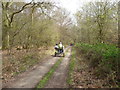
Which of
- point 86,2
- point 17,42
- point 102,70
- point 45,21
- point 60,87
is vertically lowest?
point 60,87

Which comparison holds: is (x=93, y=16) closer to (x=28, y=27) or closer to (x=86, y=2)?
(x=86, y=2)

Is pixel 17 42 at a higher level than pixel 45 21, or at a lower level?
lower

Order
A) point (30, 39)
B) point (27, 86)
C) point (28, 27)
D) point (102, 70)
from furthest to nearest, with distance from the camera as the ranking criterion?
1. point (30, 39)
2. point (28, 27)
3. point (102, 70)
4. point (27, 86)

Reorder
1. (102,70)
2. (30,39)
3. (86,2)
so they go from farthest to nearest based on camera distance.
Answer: (86,2), (30,39), (102,70)

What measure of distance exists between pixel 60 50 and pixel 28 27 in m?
5.22

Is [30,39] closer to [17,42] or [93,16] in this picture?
[17,42]

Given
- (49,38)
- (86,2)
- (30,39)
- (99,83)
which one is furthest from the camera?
(49,38)

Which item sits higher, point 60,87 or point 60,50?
point 60,50

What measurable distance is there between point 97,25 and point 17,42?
35.7 feet

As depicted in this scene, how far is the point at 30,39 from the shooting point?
52.8ft

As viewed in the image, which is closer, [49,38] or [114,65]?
[114,65]

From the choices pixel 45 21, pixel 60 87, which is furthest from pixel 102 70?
pixel 45 21

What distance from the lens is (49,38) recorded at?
2047 cm

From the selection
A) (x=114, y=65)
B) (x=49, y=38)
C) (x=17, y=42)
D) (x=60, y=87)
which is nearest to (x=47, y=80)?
(x=60, y=87)
